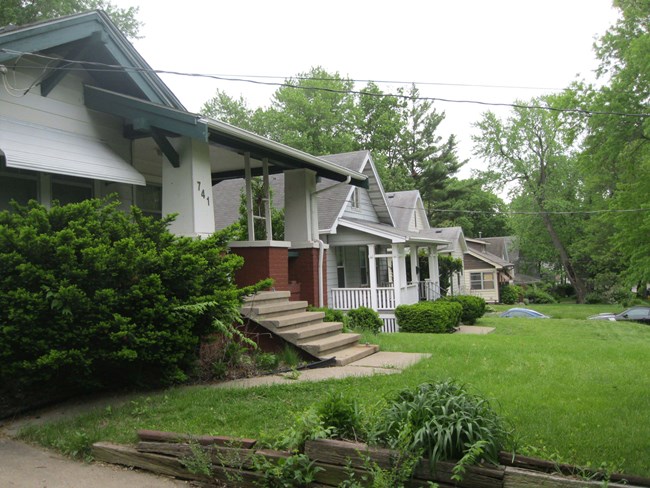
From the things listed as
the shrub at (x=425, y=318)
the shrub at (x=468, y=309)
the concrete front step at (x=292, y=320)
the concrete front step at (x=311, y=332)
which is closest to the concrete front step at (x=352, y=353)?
the concrete front step at (x=311, y=332)

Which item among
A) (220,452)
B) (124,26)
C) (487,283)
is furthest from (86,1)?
(487,283)

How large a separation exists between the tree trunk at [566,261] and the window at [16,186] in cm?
4554

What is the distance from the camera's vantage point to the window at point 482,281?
4650 cm

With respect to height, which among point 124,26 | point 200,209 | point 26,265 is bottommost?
point 26,265

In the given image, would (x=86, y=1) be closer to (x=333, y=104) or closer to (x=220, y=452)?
(x=333, y=104)

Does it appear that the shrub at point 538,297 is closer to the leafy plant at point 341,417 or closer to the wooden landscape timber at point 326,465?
the leafy plant at point 341,417

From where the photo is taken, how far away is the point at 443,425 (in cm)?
364

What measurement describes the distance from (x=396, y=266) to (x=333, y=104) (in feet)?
89.9

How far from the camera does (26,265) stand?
4.91 m

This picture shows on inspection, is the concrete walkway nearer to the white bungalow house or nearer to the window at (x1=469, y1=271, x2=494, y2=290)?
the white bungalow house

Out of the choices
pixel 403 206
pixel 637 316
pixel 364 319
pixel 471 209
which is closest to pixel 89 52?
pixel 364 319

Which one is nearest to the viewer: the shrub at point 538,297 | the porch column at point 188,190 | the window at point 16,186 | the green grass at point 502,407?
the green grass at point 502,407

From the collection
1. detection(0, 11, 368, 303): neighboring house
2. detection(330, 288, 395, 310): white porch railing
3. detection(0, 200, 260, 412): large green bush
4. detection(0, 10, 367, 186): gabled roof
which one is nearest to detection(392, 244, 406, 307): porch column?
detection(330, 288, 395, 310): white porch railing

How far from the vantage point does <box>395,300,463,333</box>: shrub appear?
1831 cm
